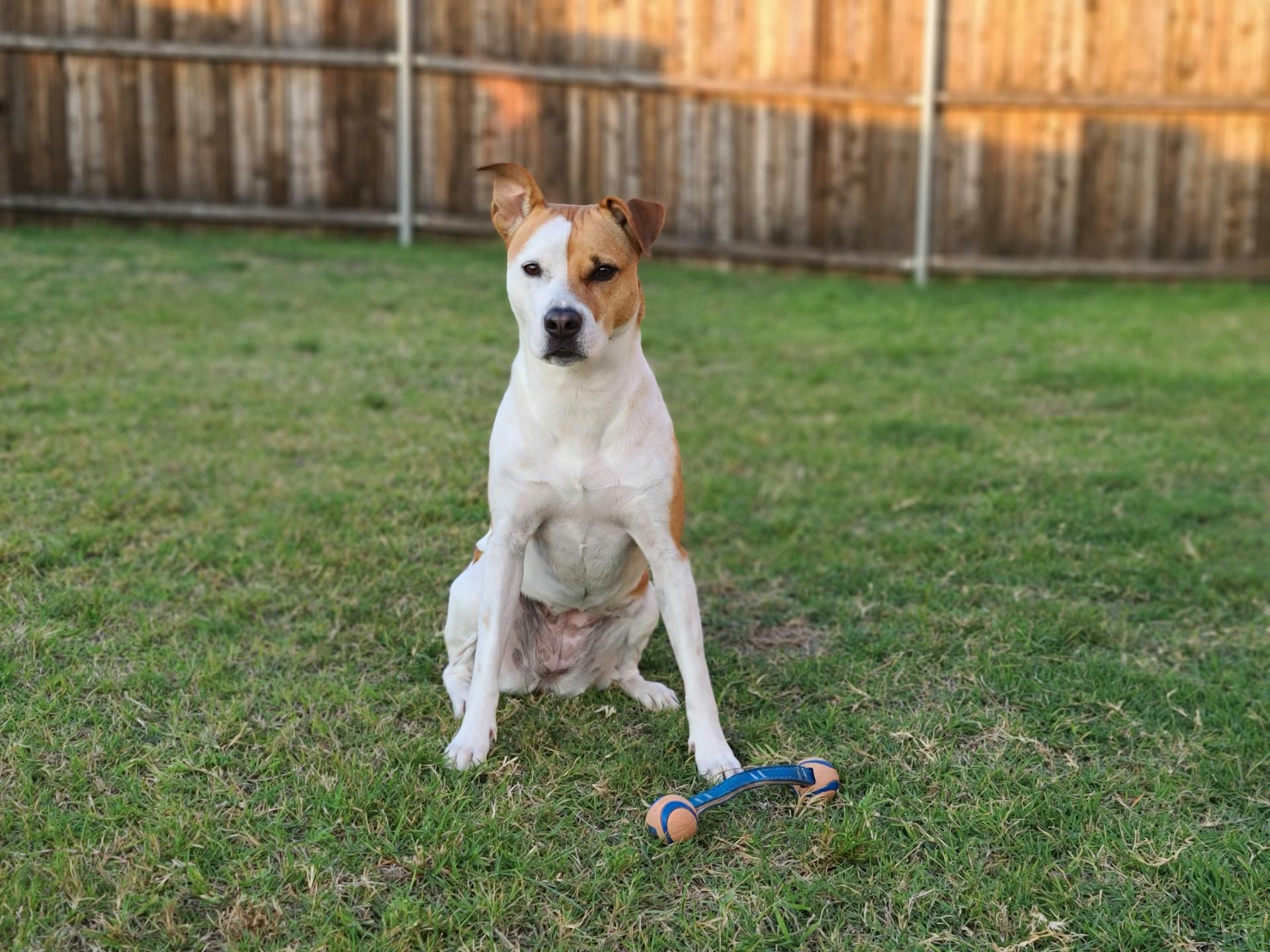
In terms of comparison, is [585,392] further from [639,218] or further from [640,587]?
[640,587]

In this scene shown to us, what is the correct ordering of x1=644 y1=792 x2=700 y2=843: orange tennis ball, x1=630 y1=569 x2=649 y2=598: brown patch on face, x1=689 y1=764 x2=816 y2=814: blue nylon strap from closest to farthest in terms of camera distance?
1. x1=644 y1=792 x2=700 y2=843: orange tennis ball
2. x1=689 y1=764 x2=816 y2=814: blue nylon strap
3. x1=630 y1=569 x2=649 y2=598: brown patch on face

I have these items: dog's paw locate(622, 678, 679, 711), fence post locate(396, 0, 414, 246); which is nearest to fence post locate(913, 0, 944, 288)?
fence post locate(396, 0, 414, 246)

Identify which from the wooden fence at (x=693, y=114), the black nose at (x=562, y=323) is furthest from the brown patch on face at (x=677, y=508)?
the wooden fence at (x=693, y=114)

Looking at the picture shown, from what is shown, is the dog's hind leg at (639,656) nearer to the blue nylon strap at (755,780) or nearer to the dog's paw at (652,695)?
the dog's paw at (652,695)

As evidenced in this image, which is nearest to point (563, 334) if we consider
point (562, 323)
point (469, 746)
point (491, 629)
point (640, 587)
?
point (562, 323)

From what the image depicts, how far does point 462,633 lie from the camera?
10.5ft

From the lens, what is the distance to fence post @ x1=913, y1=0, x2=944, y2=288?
9.84 metres

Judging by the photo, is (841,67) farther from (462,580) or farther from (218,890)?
(218,890)

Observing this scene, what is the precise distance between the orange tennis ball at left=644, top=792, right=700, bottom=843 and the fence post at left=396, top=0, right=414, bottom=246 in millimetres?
8295

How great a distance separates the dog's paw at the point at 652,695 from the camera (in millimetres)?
3252

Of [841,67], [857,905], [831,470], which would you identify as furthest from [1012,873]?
[841,67]

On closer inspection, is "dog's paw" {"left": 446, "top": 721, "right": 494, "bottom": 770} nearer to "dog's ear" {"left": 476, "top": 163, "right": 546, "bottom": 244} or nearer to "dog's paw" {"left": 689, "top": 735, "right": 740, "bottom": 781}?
"dog's paw" {"left": 689, "top": 735, "right": 740, "bottom": 781}

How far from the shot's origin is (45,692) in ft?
9.86

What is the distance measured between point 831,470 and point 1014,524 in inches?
35.4
